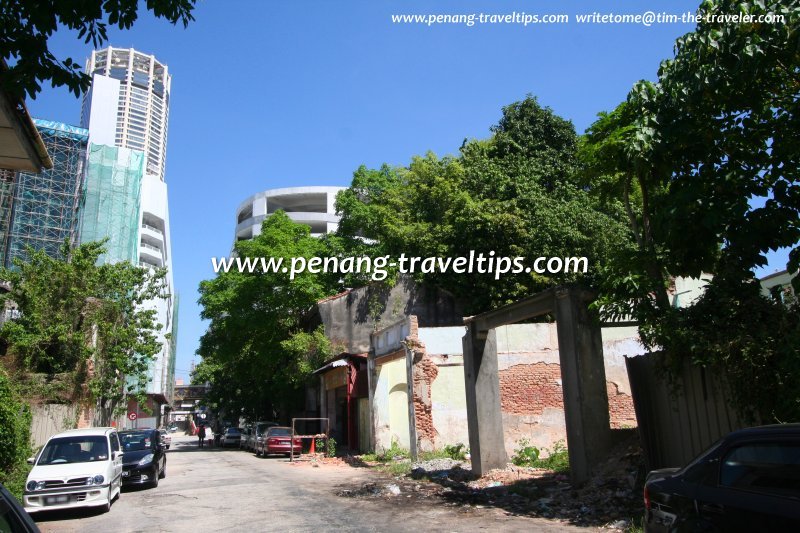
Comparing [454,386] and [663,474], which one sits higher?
[454,386]

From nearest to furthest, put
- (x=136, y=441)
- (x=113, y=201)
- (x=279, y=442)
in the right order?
1. (x=136, y=441)
2. (x=279, y=442)
3. (x=113, y=201)

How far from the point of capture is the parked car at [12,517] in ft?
11.3

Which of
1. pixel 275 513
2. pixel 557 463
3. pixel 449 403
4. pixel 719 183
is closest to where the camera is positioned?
pixel 719 183

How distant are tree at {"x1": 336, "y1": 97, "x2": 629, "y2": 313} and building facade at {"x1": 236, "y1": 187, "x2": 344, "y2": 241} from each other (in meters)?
30.3

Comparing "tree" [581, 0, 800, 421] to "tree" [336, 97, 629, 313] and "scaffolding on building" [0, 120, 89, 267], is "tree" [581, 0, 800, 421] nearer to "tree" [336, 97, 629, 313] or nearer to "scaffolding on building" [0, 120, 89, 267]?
"tree" [336, 97, 629, 313]

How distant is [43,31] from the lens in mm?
5820

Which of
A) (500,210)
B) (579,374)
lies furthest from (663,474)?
(500,210)

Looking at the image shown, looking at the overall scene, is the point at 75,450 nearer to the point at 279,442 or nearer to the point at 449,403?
the point at 449,403

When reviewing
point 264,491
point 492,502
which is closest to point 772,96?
point 492,502

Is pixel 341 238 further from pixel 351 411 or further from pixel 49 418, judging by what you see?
pixel 49 418

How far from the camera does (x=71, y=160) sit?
48344mm

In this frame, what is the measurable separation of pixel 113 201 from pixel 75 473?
45.9 m

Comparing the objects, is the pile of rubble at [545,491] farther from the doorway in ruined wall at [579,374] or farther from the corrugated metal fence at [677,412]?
the corrugated metal fence at [677,412]

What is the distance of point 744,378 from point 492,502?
17.3 ft
